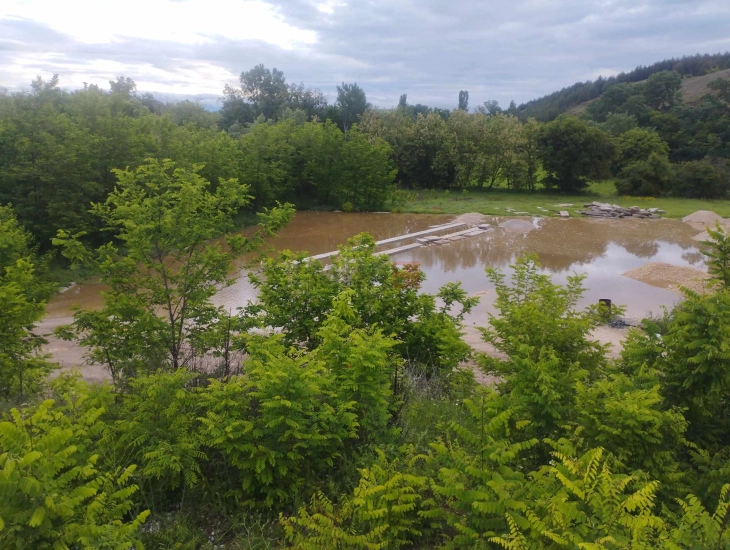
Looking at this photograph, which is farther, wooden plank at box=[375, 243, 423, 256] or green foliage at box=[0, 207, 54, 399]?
wooden plank at box=[375, 243, 423, 256]

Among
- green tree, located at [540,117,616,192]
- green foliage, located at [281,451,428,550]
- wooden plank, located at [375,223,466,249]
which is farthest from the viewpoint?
Result: green tree, located at [540,117,616,192]

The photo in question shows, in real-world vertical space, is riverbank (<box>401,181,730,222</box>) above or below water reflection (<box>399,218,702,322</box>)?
above

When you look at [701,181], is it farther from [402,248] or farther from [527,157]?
[402,248]

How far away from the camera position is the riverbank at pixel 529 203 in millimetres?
29766

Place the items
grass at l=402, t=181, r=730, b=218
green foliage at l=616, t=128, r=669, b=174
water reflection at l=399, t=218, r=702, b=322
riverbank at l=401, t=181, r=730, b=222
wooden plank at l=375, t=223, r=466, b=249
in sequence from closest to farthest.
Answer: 1. water reflection at l=399, t=218, r=702, b=322
2. wooden plank at l=375, t=223, r=466, b=249
3. riverbank at l=401, t=181, r=730, b=222
4. grass at l=402, t=181, r=730, b=218
5. green foliage at l=616, t=128, r=669, b=174

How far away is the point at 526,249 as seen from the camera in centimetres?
2191

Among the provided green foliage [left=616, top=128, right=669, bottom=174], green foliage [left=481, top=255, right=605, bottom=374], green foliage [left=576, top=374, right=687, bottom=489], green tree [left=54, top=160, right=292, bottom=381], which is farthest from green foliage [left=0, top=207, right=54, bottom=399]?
green foliage [left=616, top=128, right=669, bottom=174]

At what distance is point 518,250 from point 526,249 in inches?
14.7

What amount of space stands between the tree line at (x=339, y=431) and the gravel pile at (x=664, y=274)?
12.4 meters

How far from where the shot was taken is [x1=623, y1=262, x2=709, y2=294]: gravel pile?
17.1 m

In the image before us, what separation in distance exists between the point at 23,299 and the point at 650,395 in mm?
7582

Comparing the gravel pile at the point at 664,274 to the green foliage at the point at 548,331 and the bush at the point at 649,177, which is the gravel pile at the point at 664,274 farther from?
the bush at the point at 649,177

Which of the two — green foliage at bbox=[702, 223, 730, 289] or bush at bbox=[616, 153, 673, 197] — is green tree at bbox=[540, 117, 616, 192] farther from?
green foliage at bbox=[702, 223, 730, 289]

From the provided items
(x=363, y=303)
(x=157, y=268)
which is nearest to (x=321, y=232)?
(x=363, y=303)
